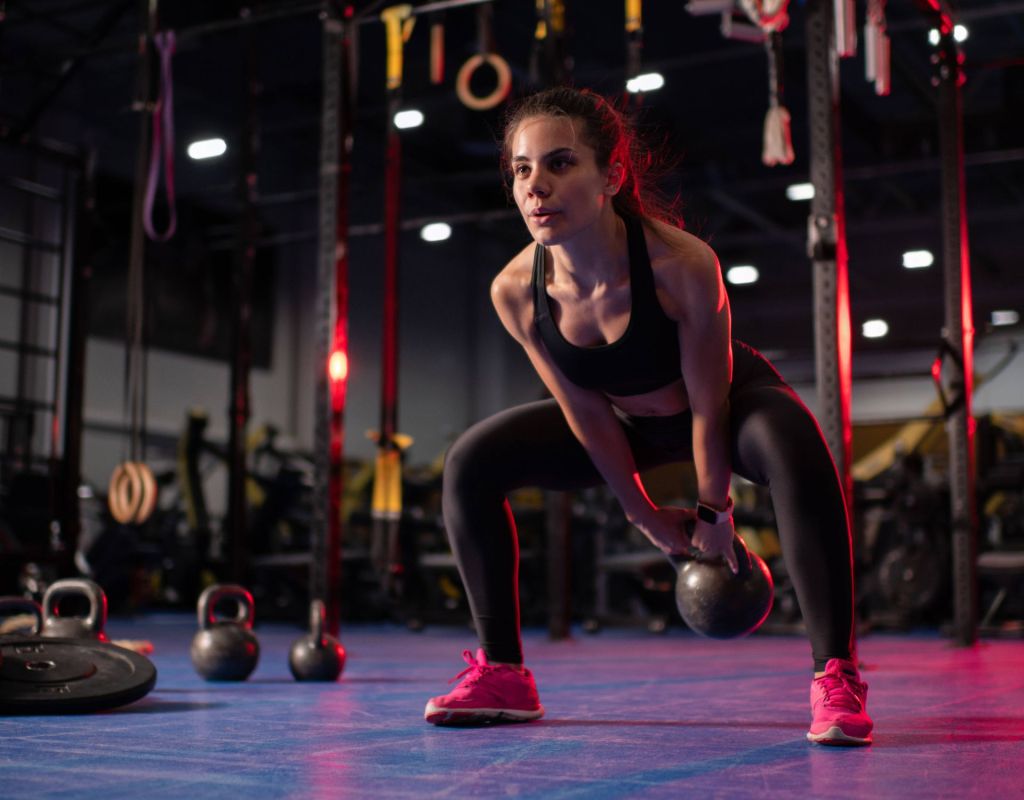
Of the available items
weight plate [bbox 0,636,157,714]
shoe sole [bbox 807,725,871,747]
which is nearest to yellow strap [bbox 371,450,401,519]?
weight plate [bbox 0,636,157,714]

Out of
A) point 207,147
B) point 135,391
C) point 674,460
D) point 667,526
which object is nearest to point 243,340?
point 135,391

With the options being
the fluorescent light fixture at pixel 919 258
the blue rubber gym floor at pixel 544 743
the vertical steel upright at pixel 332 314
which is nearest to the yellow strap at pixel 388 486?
the vertical steel upright at pixel 332 314

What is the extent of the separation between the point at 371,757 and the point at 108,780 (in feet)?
1.36

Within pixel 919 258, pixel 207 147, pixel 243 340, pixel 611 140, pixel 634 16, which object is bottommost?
pixel 611 140

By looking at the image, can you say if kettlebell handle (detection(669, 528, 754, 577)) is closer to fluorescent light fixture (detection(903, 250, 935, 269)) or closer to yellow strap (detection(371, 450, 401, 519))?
yellow strap (detection(371, 450, 401, 519))

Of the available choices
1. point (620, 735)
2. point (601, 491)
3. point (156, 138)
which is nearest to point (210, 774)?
point (620, 735)

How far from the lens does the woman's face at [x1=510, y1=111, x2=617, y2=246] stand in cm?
211

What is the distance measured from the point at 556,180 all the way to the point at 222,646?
6.10ft

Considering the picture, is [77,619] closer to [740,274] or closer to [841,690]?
[841,690]

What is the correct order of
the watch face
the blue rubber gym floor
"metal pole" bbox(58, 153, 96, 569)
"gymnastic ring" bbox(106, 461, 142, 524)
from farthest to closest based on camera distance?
1. "metal pole" bbox(58, 153, 96, 569)
2. "gymnastic ring" bbox(106, 461, 142, 524)
3. the watch face
4. the blue rubber gym floor

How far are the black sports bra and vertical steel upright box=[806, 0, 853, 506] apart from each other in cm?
164

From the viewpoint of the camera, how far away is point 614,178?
222cm

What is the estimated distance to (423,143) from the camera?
1351cm

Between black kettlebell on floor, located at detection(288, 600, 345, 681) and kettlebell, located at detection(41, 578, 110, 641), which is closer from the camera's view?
kettlebell, located at detection(41, 578, 110, 641)
